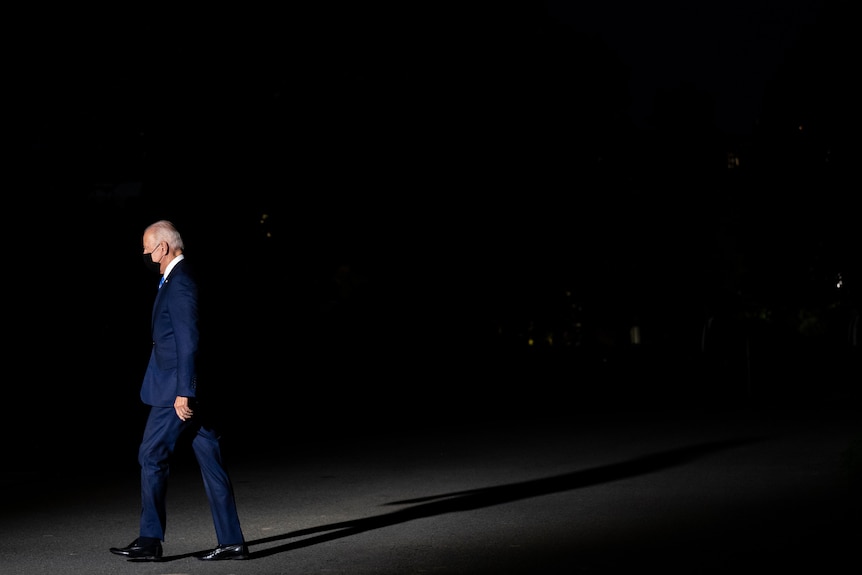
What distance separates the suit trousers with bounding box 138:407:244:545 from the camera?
7.55 m

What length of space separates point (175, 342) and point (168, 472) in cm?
74

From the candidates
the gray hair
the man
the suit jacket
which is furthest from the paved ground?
the gray hair

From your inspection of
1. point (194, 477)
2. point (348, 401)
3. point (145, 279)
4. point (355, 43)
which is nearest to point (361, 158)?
point (355, 43)

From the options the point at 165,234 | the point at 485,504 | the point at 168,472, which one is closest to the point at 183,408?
the point at 168,472

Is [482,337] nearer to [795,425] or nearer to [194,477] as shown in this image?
[795,425]

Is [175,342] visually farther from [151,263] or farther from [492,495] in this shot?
[492,495]

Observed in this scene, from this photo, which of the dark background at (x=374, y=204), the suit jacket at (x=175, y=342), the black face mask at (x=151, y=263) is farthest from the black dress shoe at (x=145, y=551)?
the dark background at (x=374, y=204)

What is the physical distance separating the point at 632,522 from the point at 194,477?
464 cm

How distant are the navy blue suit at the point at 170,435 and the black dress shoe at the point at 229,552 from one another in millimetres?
28

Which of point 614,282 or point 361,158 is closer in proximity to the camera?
point 361,158

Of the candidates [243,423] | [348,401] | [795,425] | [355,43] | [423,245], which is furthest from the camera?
[423,245]

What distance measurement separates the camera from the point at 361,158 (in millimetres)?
24422

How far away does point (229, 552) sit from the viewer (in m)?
7.59

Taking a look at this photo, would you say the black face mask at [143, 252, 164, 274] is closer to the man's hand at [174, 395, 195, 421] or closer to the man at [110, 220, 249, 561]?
the man at [110, 220, 249, 561]
